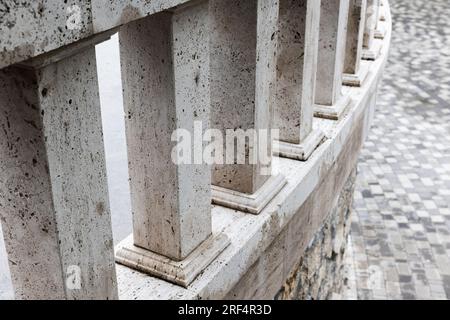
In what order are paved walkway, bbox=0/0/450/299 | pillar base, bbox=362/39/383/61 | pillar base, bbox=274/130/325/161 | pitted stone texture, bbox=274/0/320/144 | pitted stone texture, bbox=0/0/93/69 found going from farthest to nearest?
paved walkway, bbox=0/0/450/299 → pillar base, bbox=362/39/383/61 → pillar base, bbox=274/130/325/161 → pitted stone texture, bbox=274/0/320/144 → pitted stone texture, bbox=0/0/93/69

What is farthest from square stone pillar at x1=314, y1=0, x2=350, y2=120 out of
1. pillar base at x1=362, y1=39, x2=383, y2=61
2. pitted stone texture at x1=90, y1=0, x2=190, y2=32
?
pitted stone texture at x1=90, y1=0, x2=190, y2=32

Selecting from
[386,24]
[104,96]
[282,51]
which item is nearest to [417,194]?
[386,24]

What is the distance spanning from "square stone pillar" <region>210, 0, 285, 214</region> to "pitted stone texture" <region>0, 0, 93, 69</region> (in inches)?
41.0

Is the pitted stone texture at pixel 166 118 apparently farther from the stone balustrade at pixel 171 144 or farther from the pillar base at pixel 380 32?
the pillar base at pixel 380 32

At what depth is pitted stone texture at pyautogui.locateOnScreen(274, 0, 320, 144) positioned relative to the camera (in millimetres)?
3137

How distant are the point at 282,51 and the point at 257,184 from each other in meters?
0.75

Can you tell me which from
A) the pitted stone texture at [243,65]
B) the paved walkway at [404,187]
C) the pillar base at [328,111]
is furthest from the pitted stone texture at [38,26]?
the pillar base at [328,111]

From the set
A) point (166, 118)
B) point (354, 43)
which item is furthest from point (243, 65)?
point (354, 43)

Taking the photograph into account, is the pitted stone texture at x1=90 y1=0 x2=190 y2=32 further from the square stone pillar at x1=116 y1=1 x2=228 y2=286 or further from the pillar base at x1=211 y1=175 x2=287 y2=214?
the pillar base at x1=211 y1=175 x2=287 y2=214

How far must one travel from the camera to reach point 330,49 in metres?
3.82

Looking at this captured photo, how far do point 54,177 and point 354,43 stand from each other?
3.38 m

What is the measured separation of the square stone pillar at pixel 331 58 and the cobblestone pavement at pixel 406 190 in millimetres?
3454

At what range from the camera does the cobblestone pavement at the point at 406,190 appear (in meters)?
7.95

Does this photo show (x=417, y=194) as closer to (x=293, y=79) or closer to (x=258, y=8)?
(x=293, y=79)
